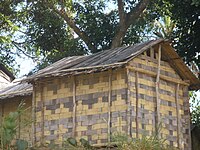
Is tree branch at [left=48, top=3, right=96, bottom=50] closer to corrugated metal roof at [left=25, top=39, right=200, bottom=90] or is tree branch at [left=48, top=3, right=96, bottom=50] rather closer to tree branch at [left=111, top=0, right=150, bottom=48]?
tree branch at [left=111, top=0, right=150, bottom=48]

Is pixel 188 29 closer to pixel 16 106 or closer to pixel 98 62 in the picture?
pixel 98 62

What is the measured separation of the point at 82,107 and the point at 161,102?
81.9 inches

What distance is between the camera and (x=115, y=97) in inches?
483

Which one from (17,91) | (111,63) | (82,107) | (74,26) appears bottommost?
(82,107)

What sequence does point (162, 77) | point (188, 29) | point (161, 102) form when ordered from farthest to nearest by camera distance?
point (188, 29), point (162, 77), point (161, 102)

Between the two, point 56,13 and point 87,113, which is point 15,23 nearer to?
point 56,13

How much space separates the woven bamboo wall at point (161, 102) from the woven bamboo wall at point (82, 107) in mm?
357

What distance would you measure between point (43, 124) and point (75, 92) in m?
1.28

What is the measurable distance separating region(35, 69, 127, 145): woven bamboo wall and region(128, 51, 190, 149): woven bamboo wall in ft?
1.17

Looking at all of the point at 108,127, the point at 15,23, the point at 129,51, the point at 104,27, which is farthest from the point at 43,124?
the point at 15,23

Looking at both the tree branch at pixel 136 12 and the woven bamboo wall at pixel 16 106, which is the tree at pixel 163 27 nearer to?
the tree branch at pixel 136 12

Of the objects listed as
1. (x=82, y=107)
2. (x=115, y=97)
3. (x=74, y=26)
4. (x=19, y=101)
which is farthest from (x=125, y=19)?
(x=115, y=97)

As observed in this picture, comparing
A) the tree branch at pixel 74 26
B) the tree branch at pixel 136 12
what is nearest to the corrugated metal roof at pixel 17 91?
the tree branch at pixel 74 26

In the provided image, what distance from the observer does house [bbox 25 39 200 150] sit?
40.0 ft
